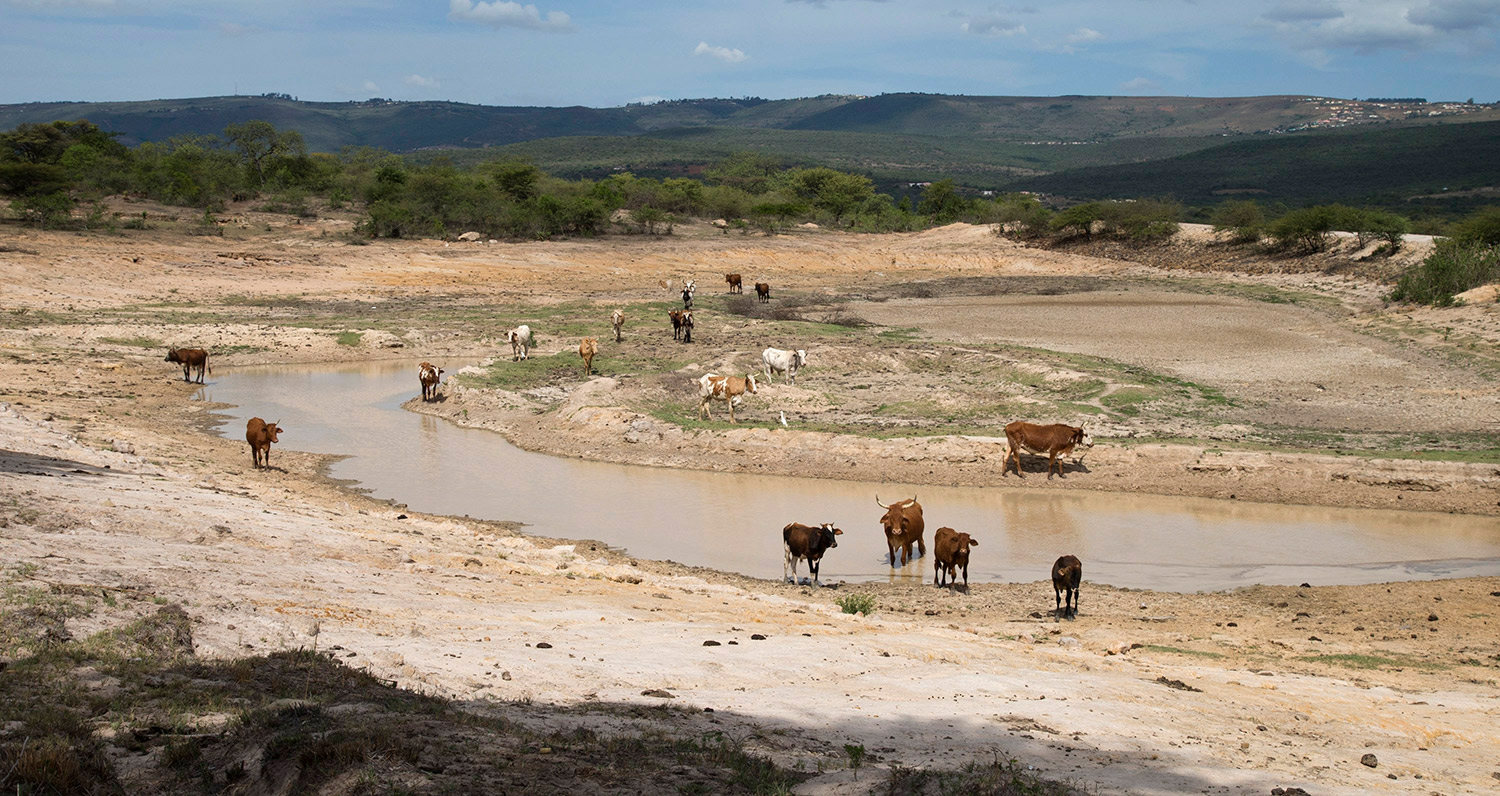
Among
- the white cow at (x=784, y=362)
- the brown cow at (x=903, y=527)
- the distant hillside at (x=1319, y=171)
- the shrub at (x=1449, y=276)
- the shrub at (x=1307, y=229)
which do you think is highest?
the distant hillside at (x=1319, y=171)

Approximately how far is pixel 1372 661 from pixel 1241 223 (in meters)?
52.4

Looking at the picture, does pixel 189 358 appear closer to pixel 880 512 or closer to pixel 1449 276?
pixel 880 512

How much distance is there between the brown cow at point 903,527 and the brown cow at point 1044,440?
479 centimetres

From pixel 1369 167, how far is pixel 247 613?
14328 cm

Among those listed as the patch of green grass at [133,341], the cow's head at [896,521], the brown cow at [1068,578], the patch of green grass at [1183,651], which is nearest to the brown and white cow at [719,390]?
the cow's head at [896,521]

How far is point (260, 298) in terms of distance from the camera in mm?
37438

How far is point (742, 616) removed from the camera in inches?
407

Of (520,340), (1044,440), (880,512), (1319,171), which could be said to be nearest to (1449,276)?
(1044,440)

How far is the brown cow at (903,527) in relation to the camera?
13.9 meters

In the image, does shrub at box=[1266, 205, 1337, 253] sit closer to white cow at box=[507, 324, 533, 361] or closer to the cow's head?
white cow at box=[507, 324, 533, 361]

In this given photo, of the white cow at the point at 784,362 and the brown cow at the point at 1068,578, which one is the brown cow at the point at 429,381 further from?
the brown cow at the point at 1068,578

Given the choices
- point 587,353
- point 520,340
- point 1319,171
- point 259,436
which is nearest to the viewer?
point 259,436

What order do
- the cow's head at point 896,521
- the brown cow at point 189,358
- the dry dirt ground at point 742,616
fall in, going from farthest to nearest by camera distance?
the brown cow at point 189,358
the cow's head at point 896,521
the dry dirt ground at point 742,616

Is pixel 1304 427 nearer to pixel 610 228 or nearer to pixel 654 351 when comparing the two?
pixel 654 351
